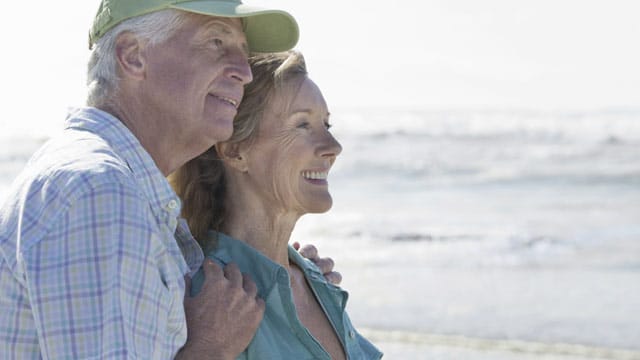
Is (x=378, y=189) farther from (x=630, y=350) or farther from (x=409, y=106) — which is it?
(x=409, y=106)

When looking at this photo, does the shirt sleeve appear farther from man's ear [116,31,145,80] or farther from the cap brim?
the cap brim

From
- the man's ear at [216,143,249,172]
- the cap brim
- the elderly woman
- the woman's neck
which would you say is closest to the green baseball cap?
the cap brim

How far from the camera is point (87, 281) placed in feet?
6.70

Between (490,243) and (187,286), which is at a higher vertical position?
(187,286)

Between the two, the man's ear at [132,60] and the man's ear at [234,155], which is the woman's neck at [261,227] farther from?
the man's ear at [132,60]

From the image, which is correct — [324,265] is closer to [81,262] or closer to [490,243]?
[81,262]

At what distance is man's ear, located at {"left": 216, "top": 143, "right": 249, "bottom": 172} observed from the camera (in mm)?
3037

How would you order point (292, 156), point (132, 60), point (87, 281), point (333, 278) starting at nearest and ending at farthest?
point (87, 281) < point (132, 60) < point (292, 156) < point (333, 278)

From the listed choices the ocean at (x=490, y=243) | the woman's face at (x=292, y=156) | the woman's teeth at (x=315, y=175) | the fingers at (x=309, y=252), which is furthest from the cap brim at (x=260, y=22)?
the ocean at (x=490, y=243)

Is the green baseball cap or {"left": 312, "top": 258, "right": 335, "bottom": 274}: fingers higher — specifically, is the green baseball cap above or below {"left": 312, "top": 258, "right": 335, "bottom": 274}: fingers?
above

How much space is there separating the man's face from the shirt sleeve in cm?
37

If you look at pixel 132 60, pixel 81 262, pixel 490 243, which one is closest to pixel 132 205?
pixel 81 262

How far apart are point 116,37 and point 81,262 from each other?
58 centimetres

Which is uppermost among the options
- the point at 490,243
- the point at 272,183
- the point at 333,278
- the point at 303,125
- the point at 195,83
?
the point at 195,83
